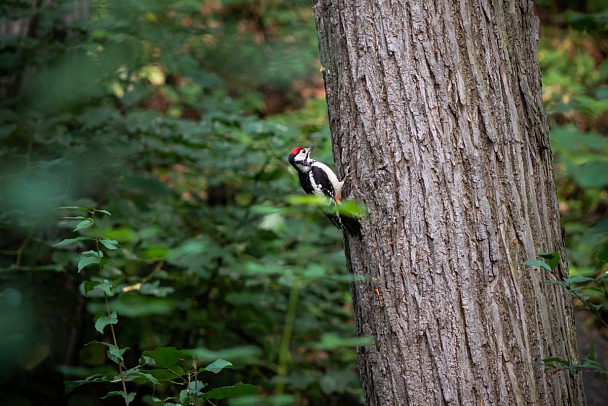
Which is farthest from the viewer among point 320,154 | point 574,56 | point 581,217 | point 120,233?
point 574,56

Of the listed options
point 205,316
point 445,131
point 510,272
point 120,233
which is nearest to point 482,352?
point 510,272

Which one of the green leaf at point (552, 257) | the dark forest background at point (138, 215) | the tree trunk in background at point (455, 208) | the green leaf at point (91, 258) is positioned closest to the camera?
the green leaf at point (552, 257)

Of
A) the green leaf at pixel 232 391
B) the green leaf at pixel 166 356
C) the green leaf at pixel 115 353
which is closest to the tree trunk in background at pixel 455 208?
the green leaf at pixel 232 391

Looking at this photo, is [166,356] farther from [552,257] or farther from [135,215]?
[135,215]

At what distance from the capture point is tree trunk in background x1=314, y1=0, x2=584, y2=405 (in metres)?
1.95

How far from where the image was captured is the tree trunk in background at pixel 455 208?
1.95m

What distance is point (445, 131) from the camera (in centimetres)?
201

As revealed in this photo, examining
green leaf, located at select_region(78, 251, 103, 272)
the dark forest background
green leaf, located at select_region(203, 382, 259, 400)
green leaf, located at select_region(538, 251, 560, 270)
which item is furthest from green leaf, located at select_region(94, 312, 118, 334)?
green leaf, located at select_region(538, 251, 560, 270)

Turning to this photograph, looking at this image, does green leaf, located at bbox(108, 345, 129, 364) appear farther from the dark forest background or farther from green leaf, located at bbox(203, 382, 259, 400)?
the dark forest background

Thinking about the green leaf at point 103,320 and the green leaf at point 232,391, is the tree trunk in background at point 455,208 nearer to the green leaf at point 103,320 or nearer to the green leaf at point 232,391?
the green leaf at point 232,391

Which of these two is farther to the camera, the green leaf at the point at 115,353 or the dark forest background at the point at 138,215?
the dark forest background at the point at 138,215

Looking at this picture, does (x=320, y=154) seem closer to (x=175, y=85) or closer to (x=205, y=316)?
(x=205, y=316)

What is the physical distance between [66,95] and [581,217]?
20.7ft

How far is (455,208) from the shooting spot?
198 cm
